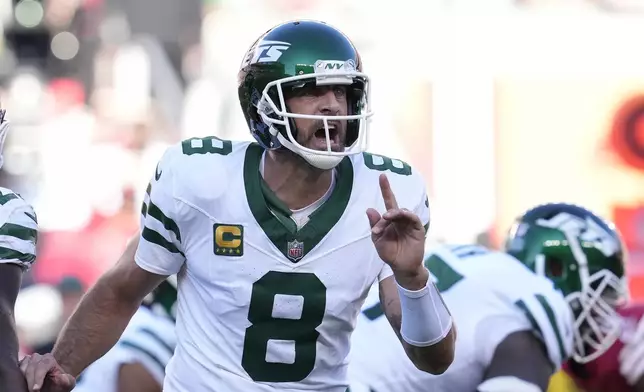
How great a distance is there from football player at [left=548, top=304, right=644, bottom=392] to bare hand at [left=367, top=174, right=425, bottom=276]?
67.3 inches

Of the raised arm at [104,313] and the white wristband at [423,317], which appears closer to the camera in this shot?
the white wristband at [423,317]

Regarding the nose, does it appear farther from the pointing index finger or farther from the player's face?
the pointing index finger

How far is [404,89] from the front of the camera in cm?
1436

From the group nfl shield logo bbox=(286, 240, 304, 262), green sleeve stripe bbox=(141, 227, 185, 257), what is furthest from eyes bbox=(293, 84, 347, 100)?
green sleeve stripe bbox=(141, 227, 185, 257)

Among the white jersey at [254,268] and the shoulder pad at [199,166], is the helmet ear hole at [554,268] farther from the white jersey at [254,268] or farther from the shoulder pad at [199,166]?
the shoulder pad at [199,166]

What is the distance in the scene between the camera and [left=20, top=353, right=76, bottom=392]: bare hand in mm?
2633

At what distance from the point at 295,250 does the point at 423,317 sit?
0.34m

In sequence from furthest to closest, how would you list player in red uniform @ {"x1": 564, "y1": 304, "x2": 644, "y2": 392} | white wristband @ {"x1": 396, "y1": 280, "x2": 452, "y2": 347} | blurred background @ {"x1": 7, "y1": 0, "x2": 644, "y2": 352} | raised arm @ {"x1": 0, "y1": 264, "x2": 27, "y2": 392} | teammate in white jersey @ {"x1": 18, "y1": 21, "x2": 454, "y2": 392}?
blurred background @ {"x1": 7, "y1": 0, "x2": 644, "y2": 352} < player in red uniform @ {"x1": 564, "y1": 304, "x2": 644, "y2": 392} < teammate in white jersey @ {"x1": 18, "y1": 21, "x2": 454, "y2": 392} < white wristband @ {"x1": 396, "y1": 280, "x2": 452, "y2": 347} < raised arm @ {"x1": 0, "y1": 264, "x2": 27, "y2": 392}

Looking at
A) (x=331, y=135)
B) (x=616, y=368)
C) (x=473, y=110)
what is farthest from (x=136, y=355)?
(x=473, y=110)

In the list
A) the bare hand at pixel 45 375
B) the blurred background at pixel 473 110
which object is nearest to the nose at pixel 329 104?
the bare hand at pixel 45 375

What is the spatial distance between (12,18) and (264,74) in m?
17.1

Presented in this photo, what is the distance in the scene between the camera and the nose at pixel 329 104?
2846 mm

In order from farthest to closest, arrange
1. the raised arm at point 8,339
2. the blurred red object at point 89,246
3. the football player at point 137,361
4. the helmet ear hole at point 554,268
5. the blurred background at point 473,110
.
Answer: the blurred background at point 473,110 → the blurred red object at point 89,246 → the helmet ear hole at point 554,268 → the football player at point 137,361 → the raised arm at point 8,339

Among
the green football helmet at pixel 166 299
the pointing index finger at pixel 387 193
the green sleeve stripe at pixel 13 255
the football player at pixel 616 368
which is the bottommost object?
the football player at pixel 616 368
